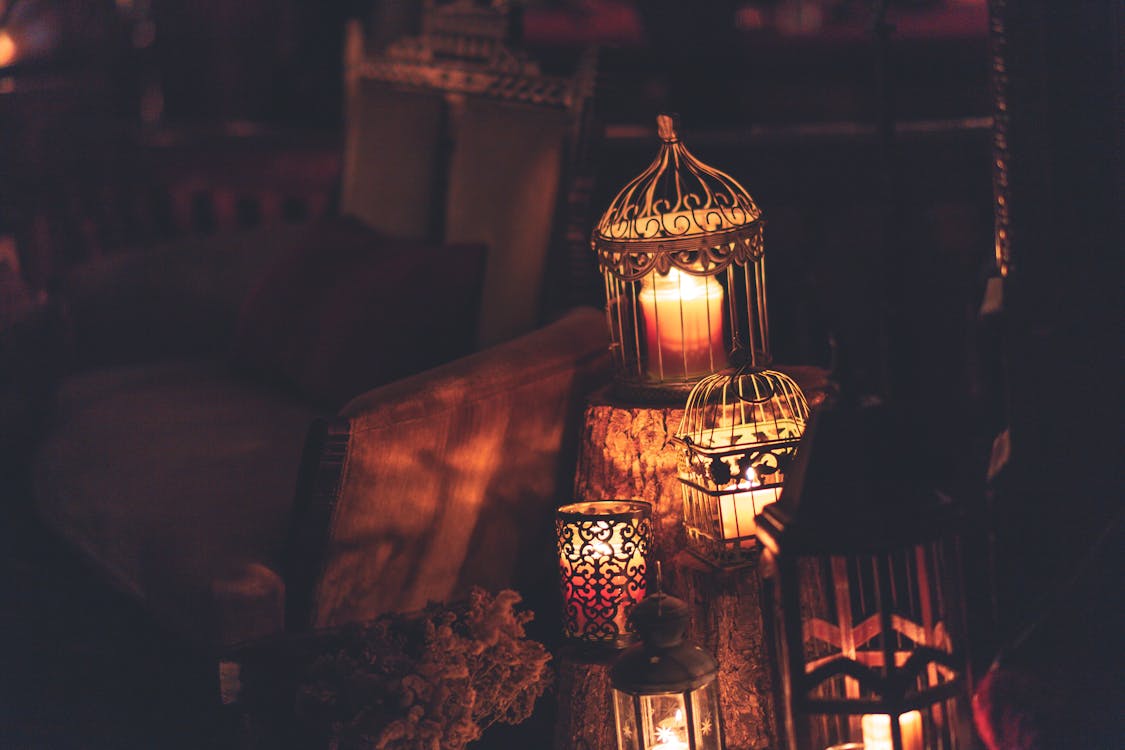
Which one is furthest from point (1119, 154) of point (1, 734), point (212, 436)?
point (1, 734)

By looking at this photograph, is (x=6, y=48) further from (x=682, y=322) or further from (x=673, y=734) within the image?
(x=673, y=734)

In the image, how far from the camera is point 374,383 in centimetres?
232

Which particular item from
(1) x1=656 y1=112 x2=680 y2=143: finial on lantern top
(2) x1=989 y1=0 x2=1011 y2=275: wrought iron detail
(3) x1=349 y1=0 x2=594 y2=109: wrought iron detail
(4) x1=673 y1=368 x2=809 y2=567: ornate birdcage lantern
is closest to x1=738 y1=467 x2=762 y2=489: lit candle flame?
(4) x1=673 y1=368 x2=809 y2=567: ornate birdcage lantern

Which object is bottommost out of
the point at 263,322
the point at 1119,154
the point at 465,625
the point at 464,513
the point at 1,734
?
the point at 1,734

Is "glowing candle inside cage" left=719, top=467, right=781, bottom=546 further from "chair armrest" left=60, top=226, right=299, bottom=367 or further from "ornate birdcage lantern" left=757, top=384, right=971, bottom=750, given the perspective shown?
"chair armrest" left=60, top=226, right=299, bottom=367

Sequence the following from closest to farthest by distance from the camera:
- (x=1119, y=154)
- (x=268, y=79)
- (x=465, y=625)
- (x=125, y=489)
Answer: (x=1119, y=154) → (x=465, y=625) → (x=125, y=489) → (x=268, y=79)

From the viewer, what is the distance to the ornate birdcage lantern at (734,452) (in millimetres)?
1764

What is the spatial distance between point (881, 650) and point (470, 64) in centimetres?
175

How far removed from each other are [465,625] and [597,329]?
0.57 m

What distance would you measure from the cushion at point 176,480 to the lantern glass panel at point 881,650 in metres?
0.79

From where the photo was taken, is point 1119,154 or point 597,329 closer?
point 1119,154

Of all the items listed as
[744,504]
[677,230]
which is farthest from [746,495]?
[677,230]

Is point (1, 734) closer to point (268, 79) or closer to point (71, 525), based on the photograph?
point (71, 525)

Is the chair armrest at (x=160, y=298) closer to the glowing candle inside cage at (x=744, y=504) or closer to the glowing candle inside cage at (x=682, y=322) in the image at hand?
the glowing candle inside cage at (x=682, y=322)
